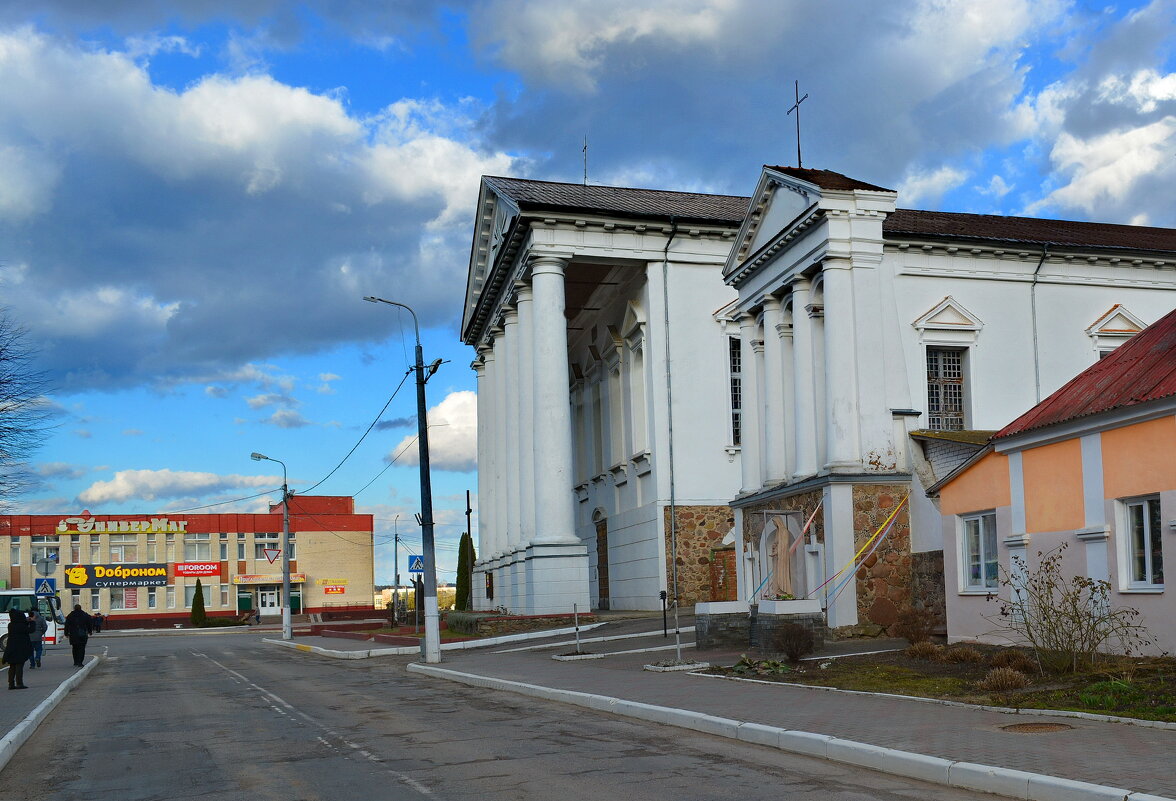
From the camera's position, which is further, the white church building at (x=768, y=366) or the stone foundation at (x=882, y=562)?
the white church building at (x=768, y=366)

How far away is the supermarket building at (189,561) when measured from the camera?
87.1m

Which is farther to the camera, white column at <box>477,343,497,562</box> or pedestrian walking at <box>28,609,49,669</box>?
white column at <box>477,343,497,562</box>

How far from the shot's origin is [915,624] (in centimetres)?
2055

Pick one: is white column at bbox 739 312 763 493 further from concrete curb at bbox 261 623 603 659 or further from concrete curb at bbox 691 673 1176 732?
concrete curb at bbox 691 673 1176 732

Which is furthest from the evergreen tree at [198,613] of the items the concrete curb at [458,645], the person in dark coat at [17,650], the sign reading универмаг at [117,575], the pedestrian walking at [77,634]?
the person in dark coat at [17,650]

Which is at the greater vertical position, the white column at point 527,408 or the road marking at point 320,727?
the white column at point 527,408

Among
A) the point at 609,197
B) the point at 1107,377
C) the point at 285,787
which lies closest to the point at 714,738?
the point at 285,787

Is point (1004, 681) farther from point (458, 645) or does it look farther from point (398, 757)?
point (458, 645)

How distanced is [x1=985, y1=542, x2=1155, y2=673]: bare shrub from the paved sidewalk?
220 cm

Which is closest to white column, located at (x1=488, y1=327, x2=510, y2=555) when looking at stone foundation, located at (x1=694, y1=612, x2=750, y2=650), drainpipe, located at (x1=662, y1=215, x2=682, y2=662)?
drainpipe, located at (x1=662, y1=215, x2=682, y2=662)

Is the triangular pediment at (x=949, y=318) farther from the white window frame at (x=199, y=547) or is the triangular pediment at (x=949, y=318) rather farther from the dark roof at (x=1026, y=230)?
the white window frame at (x=199, y=547)

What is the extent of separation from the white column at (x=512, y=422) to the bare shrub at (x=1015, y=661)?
24.1 m

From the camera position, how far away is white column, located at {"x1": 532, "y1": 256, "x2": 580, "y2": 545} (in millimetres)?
34125

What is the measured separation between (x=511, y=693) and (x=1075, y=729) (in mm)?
9357
